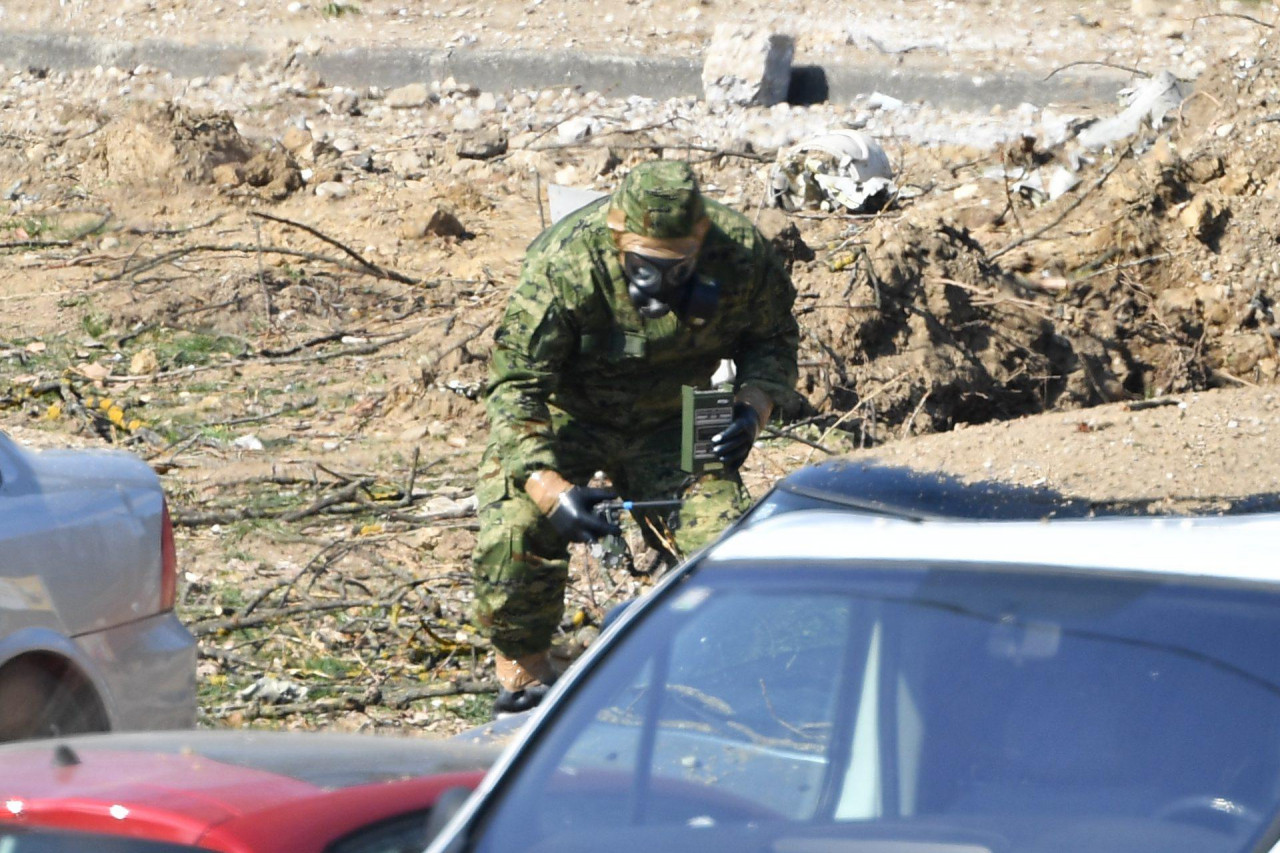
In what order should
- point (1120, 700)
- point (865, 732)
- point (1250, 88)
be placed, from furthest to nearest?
point (1250, 88), point (865, 732), point (1120, 700)

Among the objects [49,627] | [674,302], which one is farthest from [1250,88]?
[49,627]

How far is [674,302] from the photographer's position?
4672mm

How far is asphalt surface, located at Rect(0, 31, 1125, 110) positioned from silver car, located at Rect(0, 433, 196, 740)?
10.3 m

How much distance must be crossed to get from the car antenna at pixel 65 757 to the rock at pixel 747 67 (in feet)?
39.0

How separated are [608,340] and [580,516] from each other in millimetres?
661

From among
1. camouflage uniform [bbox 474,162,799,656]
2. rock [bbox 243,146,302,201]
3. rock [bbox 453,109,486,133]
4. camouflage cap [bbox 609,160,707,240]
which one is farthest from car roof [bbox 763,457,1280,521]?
rock [bbox 453,109,486,133]

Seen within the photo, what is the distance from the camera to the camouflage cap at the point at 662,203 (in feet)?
14.8

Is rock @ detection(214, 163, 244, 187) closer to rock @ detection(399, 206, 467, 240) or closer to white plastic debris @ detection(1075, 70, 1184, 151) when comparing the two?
rock @ detection(399, 206, 467, 240)

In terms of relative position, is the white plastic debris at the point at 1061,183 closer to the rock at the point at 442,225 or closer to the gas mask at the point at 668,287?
the rock at the point at 442,225

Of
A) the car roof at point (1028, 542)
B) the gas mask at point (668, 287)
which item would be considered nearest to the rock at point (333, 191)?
the gas mask at point (668, 287)

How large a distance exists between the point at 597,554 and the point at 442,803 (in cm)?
468

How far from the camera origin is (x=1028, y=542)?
199 cm

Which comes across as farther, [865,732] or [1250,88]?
[1250,88]

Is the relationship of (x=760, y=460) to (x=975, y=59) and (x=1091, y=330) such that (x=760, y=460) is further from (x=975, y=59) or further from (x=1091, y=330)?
(x=975, y=59)
